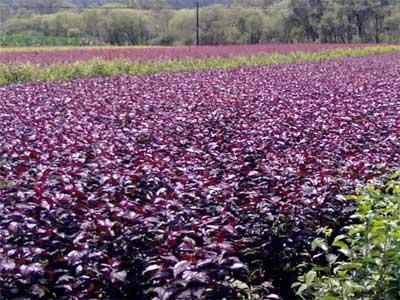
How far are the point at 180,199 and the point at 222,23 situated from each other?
151 ft

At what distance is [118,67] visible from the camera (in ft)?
64.8

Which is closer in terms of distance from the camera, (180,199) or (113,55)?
(180,199)

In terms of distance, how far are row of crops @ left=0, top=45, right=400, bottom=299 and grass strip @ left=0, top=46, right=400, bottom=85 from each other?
10.5 meters

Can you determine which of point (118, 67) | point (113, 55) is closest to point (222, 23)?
point (113, 55)

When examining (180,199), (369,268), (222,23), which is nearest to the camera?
(369,268)

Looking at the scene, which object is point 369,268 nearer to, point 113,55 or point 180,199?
point 180,199

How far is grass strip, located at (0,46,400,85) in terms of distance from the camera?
1753cm

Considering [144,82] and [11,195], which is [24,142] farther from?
[144,82]

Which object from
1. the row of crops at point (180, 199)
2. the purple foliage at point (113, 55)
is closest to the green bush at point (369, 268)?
the row of crops at point (180, 199)

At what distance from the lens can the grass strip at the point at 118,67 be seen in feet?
57.5

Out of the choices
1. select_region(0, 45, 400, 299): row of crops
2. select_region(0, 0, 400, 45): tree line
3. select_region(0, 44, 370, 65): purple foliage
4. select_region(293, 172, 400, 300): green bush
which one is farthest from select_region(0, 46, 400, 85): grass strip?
select_region(0, 0, 400, 45): tree line

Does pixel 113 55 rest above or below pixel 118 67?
above

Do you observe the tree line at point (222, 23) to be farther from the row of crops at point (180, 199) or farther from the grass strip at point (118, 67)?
the row of crops at point (180, 199)

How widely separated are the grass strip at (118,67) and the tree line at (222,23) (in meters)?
22.1
